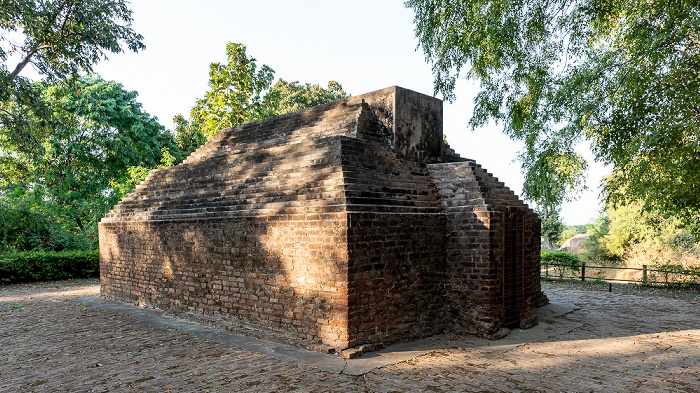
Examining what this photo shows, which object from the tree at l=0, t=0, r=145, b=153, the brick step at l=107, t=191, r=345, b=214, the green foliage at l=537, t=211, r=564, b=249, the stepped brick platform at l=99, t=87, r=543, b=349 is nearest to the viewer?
the stepped brick platform at l=99, t=87, r=543, b=349

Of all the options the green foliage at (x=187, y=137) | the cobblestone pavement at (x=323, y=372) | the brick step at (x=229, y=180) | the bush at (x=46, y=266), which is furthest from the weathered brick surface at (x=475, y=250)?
the green foliage at (x=187, y=137)

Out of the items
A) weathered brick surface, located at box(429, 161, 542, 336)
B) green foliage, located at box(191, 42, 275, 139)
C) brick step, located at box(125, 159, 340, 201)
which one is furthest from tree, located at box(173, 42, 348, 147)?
weathered brick surface, located at box(429, 161, 542, 336)

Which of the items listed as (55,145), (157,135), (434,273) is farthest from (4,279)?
(434,273)

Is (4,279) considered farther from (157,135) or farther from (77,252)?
(157,135)

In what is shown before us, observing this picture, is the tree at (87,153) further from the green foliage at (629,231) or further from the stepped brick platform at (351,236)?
the green foliage at (629,231)

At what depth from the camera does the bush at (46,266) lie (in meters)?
14.9

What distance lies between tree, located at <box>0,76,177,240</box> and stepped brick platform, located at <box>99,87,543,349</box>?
1501 cm

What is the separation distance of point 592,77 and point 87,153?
2306cm

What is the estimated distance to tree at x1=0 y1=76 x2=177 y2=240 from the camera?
70.8 ft

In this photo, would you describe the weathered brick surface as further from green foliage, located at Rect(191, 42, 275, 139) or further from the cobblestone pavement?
green foliage, located at Rect(191, 42, 275, 139)

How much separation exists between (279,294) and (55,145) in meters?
20.4

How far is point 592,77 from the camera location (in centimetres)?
972

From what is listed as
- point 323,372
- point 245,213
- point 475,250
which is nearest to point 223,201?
point 245,213

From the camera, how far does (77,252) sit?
16906 millimetres
